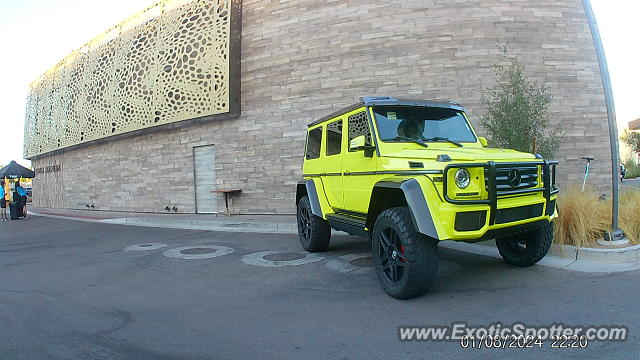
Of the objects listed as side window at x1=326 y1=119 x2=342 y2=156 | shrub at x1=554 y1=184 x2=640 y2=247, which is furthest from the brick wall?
side window at x1=326 y1=119 x2=342 y2=156

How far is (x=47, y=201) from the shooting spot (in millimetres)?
25547

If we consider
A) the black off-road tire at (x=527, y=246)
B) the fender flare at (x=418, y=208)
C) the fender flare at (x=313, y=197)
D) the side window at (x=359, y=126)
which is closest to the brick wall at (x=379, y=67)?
the fender flare at (x=313, y=197)

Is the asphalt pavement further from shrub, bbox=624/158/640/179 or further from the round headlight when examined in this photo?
shrub, bbox=624/158/640/179

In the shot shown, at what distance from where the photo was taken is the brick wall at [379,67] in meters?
10.8

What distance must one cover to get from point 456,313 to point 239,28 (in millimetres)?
12150

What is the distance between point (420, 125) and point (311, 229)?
8.27 feet

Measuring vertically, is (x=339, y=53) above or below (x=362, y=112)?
above

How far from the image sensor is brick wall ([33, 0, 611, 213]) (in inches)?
426

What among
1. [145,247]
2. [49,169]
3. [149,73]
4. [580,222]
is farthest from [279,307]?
[49,169]

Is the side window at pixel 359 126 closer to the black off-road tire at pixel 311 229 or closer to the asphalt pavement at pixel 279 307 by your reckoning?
the black off-road tire at pixel 311 229

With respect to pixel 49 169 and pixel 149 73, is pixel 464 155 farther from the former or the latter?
pixel 49 169

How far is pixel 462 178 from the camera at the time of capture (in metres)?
3.80

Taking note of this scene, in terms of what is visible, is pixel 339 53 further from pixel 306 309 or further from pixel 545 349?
pixel 545 349

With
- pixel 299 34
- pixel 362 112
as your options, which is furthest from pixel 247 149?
pixel 362 112
